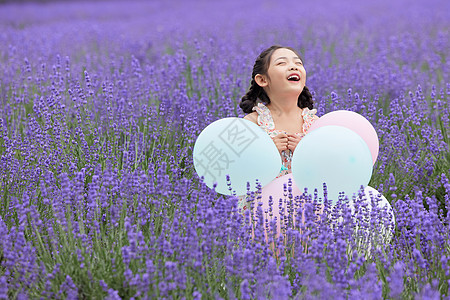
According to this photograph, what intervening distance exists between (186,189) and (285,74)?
0.78 metres

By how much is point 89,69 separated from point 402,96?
8.00ft

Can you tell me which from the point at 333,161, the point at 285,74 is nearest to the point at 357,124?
the point at 333,161

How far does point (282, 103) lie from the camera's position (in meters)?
2.68

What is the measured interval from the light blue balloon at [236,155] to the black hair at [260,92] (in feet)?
1.65

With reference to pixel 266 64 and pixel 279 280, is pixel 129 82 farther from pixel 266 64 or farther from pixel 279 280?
pixel 279 280

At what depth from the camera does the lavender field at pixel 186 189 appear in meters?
1.84

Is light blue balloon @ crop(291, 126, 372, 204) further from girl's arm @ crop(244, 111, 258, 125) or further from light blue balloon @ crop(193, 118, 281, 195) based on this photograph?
girl's arm @ crop(244, 111, 258, 125)

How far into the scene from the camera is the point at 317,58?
16.2 ft

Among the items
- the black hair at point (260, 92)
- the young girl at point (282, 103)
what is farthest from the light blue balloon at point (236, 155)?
the black hair at point (260, 92)

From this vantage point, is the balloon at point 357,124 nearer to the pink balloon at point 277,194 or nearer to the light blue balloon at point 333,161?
the light blue balloon at point 333,161

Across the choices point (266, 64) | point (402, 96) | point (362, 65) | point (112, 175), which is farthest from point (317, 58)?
point (112, 175)

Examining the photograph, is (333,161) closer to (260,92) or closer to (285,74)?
(285,74)

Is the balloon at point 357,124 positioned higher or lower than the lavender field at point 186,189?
higher

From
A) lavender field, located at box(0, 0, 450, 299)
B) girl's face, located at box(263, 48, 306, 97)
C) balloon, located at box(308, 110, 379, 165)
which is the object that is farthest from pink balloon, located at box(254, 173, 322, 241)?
girl's face, located at box(263, 48, 306, 97)
